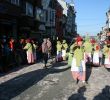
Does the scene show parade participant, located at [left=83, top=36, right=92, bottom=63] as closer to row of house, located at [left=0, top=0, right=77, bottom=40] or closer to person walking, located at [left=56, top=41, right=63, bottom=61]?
person walking, located at [left=56, top=41, right=63, bottom=61]

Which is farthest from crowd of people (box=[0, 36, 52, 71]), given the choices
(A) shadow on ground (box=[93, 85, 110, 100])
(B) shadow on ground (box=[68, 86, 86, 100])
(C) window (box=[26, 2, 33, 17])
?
(C) window (box=[26, 2, 33, 17])

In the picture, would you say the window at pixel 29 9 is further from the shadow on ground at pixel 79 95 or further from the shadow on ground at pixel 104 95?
the shadow on ground at pixel 104 95

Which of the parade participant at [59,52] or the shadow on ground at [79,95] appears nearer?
the shadow on ground at [79,95]

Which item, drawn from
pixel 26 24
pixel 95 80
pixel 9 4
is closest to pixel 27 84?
pixel 95 80

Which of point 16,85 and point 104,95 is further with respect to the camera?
point 16,85

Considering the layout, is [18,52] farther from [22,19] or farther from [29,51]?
[22,19]

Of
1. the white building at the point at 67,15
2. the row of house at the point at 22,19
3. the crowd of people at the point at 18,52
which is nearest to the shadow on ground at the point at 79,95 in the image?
the crowd of people at the point at 18,52

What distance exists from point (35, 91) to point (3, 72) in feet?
22.1

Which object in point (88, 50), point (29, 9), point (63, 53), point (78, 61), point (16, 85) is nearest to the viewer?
point (16, 85)

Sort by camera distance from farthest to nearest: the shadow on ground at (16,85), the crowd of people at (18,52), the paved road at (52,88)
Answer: the crowd of people at (18,52), the shadow on ground at (16,85), the paved road at (52,88)

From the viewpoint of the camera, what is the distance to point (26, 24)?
131 ft

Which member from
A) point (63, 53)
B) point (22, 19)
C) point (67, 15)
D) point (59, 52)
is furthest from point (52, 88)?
point (67, 15)

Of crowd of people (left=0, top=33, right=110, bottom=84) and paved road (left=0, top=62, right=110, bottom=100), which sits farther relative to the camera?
crowd of people (left=0, top=33, right=110, bottom=84)

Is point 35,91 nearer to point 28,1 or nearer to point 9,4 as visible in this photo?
point 9,4
